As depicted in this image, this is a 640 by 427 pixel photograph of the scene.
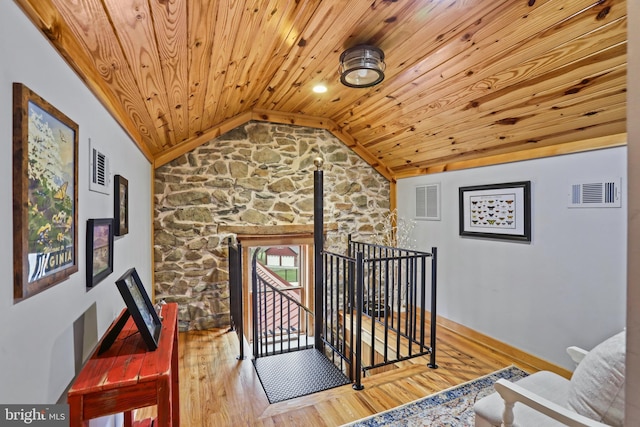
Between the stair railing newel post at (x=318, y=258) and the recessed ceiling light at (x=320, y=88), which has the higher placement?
the recessed ceiling light at (x=320, y=88)

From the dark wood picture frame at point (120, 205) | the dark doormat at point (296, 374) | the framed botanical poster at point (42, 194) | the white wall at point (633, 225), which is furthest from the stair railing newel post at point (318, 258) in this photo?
the white wall at point (633, 225)

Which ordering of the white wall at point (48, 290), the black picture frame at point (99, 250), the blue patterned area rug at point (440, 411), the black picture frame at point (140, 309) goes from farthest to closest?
the blue patterned area rug at point (440, 411)
the black picture frame at point (99, 250)
the black picture frame at point (140, 309)
the white wall at point (48, 290)

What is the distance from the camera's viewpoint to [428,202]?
3.94m

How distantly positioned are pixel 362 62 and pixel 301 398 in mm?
2431

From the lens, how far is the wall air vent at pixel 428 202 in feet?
12.5

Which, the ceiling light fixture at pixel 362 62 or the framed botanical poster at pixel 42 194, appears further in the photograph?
the ceiling light fixture at pixel 362 62

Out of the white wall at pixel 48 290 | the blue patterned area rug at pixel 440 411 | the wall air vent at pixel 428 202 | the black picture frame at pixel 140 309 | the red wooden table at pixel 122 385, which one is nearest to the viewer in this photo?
the white wall at pixel 48 290

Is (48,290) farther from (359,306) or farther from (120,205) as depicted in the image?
(359,306)

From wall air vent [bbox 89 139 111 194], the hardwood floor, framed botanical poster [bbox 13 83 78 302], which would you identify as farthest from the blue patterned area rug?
wall air vent [bbox 89 139 111 194]

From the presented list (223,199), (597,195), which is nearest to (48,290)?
(223,199)

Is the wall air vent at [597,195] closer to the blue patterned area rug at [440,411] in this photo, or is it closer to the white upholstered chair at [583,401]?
the white upholstered chair at [583,401]

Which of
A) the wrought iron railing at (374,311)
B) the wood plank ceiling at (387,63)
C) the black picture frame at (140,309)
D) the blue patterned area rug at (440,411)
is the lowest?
the blue patterned area rug at (440,411)

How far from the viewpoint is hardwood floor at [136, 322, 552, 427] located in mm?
2064

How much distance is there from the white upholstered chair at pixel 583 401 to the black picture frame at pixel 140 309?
5.30 feet
